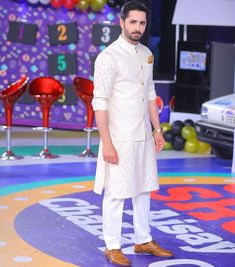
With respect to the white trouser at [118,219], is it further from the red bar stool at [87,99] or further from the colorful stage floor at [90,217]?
the red bar stool at [87,99]

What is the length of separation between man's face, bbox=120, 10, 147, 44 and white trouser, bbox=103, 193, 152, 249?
3.78 ft

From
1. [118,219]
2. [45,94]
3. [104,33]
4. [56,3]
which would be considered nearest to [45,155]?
[45,94]

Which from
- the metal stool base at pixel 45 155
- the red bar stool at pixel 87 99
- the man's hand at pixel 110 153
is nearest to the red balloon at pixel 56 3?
the red bar stool at pixel 87 99

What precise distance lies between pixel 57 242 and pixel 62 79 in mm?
7284

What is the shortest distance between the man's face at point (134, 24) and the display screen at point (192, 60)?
624 centimetres

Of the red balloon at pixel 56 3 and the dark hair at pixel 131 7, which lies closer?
the dark hair at pixel 131 7

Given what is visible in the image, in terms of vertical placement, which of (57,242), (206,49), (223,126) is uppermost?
(206,49)

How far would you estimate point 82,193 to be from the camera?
25.0 feet

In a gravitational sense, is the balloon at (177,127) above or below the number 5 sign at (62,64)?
below

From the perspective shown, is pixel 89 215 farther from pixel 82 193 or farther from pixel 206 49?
pixel 206 49

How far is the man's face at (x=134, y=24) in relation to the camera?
4980mm

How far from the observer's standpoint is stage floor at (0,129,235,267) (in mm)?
5387

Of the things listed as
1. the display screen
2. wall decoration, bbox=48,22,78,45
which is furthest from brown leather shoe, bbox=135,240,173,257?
wall decoration, bbox=48,22,78,45

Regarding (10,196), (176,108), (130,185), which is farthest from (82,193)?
(176,108)
